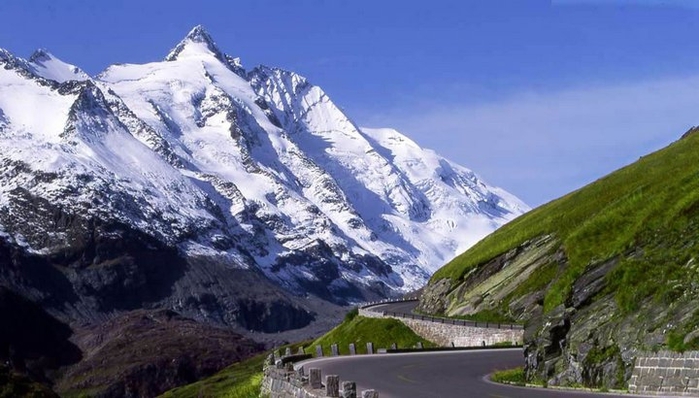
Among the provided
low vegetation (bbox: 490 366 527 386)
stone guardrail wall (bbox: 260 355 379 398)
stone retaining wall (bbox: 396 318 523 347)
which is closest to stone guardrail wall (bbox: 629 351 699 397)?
low vegetation (bbox: 490 366 527 386)

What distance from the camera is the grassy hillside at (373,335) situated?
78.5 meters

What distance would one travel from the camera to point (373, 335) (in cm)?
8388

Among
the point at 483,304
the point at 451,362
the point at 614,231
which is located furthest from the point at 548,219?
the point at 451,362

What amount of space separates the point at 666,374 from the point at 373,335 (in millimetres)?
55171

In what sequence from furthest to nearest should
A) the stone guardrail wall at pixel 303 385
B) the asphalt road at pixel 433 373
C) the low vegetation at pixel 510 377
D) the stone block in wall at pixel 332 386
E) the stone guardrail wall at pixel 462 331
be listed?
the stone guardrail wall at pixel 462 331
the low vegetation at pixel 510 377
the asphalt road at pixel 433 373
the stone block in wall at pixel 332 386
the stone guardrail wall at pixel 303 385

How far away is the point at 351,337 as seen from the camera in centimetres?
8912

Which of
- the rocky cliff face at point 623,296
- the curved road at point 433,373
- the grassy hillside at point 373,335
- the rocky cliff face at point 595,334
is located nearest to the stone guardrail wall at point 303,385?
the curved road at point 433,373

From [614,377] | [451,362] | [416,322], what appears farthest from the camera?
[416,322]

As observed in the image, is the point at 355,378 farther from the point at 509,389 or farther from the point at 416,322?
the point at 416,322

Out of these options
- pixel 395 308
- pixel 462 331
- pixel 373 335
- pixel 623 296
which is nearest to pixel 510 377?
pixel 623 296

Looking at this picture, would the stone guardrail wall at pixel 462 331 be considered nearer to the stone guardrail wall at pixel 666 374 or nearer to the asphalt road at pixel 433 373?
the asphalt road at pixel 433 373

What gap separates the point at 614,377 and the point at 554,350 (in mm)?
5049

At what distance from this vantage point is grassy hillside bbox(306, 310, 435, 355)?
257 ft

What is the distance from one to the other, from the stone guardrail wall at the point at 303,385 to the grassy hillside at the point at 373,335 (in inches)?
1426
